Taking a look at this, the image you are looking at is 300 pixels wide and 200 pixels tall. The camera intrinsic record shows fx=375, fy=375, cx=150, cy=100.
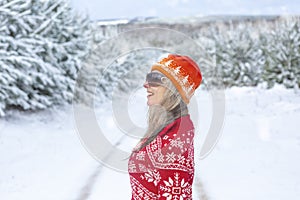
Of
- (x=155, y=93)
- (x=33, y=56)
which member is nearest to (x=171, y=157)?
(x=155, y=93)

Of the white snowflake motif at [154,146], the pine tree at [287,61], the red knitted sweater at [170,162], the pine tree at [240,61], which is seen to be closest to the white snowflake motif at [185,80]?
the red knitted sweater at [170,162]

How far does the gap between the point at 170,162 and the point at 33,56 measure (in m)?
15.3

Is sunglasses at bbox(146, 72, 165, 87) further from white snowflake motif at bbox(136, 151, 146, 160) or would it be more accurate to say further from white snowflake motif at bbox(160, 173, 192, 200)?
white snowflake motif at bbox(160, 173, 192, 200)

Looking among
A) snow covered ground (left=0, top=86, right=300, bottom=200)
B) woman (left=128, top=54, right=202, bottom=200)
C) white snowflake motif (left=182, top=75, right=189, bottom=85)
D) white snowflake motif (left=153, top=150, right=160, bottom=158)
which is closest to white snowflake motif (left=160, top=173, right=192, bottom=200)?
woman (left=128, top=54, right=202, bottom=200)

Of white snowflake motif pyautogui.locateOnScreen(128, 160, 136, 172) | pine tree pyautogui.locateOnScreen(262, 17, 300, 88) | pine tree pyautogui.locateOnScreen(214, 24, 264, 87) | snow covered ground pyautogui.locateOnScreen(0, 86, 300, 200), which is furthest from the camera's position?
pine tree pyautogui.locateOnScreen(214, 24, 264, 87)

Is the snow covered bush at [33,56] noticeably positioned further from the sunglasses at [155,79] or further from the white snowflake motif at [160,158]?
the white snowflake motif at [160,158]

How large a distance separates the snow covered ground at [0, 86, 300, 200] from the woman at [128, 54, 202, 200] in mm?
899

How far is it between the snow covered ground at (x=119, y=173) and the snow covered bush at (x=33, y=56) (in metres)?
1.40

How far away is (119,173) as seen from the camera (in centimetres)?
858

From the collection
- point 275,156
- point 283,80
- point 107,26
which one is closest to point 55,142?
point 275,156

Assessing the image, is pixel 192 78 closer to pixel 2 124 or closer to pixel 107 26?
pixel 2 124

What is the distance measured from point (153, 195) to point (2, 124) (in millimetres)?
14712

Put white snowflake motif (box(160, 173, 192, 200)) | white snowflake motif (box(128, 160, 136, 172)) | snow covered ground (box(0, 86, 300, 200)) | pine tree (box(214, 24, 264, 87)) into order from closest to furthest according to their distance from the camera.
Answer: white snowflake motif (box(160, 173, 192, 200)) < white snowflake motif (box(128, 160, 136, 172)) < snow covered ground (box(0, 86, 300, 200)) < pine tree (box(214, 24, 264, 87))

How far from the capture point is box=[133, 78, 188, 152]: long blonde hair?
5.55 ft
